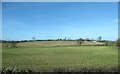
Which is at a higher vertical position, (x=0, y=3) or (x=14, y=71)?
(x=0, y=3)

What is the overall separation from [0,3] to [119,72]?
12.1ft

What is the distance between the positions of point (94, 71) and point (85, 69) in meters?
0.22

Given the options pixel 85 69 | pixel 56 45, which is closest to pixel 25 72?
pixel 85 69

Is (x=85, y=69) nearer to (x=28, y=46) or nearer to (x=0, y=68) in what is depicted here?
(x=0, y=68)

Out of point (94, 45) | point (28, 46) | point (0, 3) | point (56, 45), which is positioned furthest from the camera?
point (94, 45)

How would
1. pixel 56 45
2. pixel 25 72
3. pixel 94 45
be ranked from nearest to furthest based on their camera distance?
pixel 25 72
pixel 56 45
pixel 94 45

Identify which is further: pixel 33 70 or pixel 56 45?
pixel 56 45

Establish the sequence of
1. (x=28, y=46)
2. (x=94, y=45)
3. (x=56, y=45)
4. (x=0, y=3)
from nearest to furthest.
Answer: (x=0, y=3) < (x=28, y=46) < (x=56, y=45) < (x=94, y=45)

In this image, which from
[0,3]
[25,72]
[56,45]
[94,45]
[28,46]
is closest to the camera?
[25,72]

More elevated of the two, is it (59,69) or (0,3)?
(0,3)

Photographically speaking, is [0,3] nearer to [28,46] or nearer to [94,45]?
[28,46]

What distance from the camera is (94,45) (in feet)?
86.7

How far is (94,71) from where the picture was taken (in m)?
6.41

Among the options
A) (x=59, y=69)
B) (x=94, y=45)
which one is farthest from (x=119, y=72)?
(x=94, y=45)
